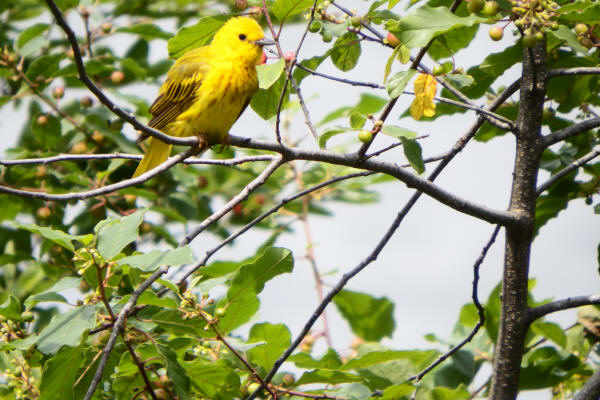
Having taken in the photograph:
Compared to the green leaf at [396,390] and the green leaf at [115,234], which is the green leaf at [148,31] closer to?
the green leaf at [115,234]

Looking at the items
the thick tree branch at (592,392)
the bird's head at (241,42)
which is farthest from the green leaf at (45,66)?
the thick tree branch at (592,392)

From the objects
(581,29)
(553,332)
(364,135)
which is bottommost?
(553,332)

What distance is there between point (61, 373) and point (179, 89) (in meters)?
1.89

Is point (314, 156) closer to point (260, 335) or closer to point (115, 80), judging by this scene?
point (260, 335)

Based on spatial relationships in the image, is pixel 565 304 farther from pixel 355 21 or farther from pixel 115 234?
pixel 115 234

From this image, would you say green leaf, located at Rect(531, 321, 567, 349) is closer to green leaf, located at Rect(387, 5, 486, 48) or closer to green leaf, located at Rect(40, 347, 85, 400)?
green leaf, located at Rect(387, 5, 486, 48)

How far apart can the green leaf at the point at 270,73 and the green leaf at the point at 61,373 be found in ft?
3.42

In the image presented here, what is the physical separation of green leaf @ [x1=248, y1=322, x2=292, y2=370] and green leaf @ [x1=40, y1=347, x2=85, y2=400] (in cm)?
68

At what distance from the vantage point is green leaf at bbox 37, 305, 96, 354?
2.26 meters

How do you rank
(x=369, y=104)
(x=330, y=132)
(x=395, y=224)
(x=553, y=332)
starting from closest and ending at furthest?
1. (x=330, y=132)
2. (x=395, y=224)
3. (x=553, y=332)
4. (x=369, y=104)

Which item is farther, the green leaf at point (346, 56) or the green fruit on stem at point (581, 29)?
the green leaf at point (346, 56)

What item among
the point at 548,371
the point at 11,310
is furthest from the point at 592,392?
the point at 11,310

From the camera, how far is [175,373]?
8.07ft

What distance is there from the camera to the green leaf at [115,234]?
242 centimetres
